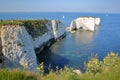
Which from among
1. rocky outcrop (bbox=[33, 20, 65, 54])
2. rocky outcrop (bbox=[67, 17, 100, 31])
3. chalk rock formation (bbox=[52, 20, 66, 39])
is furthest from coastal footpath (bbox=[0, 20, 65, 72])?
rocky outcrop (bbox=[67, 17, 100, 31])

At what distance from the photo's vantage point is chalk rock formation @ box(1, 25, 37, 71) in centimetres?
2105

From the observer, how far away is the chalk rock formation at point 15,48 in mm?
21047

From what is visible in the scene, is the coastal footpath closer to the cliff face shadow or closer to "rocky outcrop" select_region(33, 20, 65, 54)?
the cliff face shadow

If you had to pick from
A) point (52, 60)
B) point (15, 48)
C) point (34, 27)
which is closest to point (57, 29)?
point (34, 27)

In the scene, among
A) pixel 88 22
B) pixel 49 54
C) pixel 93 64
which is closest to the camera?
pixel 93 64

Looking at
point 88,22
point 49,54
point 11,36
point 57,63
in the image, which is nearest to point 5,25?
point 11,36

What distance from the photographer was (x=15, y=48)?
22156 mm

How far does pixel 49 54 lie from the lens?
34.3m

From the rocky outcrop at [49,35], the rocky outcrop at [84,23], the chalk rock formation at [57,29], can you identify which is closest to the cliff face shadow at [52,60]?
the rocky outcrop at [49,35]

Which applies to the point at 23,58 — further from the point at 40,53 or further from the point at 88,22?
the point at 88,22

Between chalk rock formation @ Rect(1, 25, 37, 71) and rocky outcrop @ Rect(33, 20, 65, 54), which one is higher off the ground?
chalk rock formation @ Rect(1, 25, 37, 71)

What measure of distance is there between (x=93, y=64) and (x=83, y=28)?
7310cm

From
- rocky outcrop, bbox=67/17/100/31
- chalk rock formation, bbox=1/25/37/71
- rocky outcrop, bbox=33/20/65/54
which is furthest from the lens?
rocky outcrop, bbox=67/17/100/31

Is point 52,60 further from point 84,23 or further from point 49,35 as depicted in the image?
point 84,23
